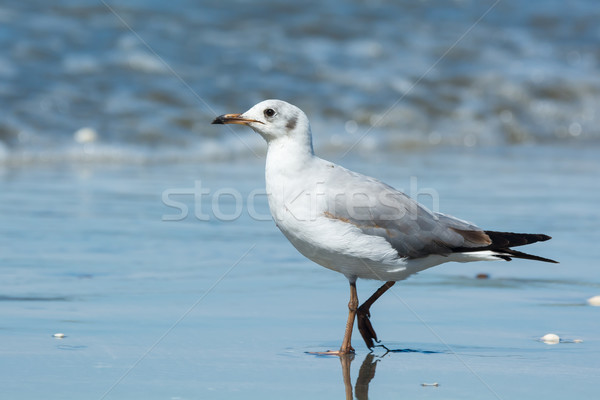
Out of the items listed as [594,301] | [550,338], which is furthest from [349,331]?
[594,301]

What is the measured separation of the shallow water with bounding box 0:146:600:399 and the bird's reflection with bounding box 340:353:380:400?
12 mm

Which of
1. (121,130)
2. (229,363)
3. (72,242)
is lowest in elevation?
(229,363)

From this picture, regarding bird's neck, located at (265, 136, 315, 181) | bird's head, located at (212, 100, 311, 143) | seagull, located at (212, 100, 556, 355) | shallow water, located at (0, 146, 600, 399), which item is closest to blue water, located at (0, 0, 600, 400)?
shallow water, located at (0, 146, 600, 399)

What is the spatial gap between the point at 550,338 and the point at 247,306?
1402 mm

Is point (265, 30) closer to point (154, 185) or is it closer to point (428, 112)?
point (428, 112)

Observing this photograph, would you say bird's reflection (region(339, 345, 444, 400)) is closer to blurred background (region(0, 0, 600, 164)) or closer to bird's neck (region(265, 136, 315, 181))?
bird's neck (region(265, 136, 315, 181))

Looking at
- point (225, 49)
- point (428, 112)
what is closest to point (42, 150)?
point (225, 49)

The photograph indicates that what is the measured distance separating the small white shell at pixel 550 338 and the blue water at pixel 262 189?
2.1 inches

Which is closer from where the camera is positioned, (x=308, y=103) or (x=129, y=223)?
(x=129, y=223)

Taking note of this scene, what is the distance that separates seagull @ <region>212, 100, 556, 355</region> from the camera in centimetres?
397

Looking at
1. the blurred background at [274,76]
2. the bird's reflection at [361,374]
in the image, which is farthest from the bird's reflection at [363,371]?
the blurred background at [274,76]

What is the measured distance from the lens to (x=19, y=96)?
979cm

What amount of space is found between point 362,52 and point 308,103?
2.26 meters

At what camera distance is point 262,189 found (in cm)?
747
